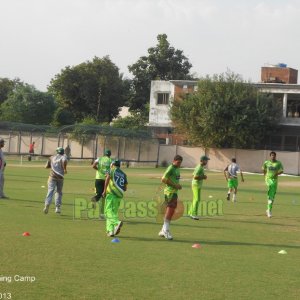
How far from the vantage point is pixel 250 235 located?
15.0 m

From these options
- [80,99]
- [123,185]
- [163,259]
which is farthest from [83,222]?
[80,99]

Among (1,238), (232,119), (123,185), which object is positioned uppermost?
(232,119)

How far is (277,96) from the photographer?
63.1 m

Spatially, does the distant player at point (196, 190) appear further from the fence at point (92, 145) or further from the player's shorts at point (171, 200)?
the fence at point (92, 145)

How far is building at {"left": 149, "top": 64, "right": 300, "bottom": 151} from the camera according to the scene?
201 feet

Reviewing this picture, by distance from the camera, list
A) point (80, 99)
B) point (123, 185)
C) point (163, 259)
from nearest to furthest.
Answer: point (163, 259)
point (123, 185)
point (80, 99)

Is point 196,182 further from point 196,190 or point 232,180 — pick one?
point 232,180

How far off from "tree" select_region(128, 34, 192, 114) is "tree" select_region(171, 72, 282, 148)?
22.6 metres

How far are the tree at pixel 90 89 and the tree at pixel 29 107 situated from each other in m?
3.51

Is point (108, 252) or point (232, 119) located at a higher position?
point (232, 119)

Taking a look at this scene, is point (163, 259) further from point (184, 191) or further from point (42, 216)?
point (184, 191)

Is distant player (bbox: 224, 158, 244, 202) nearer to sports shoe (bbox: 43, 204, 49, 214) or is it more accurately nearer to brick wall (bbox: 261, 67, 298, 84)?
sports shoe (bbox: 43, 204, 49, 214)

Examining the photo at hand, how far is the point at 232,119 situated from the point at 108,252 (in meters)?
45.5

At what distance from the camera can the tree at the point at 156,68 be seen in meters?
80.9
